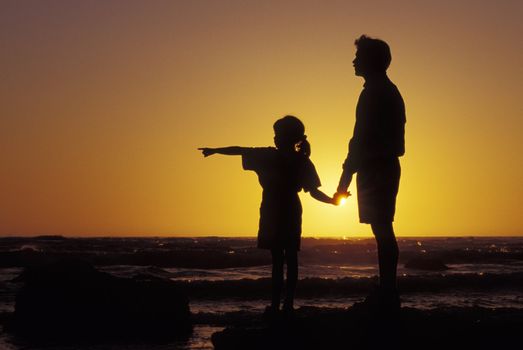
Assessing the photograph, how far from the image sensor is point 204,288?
1866 centimetres

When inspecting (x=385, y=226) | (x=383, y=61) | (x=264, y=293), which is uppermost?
(x=383, y=61)

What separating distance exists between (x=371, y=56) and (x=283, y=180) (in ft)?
5.23

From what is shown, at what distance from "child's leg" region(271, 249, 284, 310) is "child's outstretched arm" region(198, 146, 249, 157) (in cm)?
112

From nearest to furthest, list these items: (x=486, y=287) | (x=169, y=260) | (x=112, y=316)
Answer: (x=112, y=316) < (x=486, y=287) < (x=169, y=260)

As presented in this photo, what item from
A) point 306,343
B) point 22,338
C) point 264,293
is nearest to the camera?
point 306,343

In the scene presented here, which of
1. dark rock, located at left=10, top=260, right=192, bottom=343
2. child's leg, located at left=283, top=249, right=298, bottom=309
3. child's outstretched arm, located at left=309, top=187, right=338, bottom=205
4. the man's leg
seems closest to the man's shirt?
child's outstretched arm, located at left=309, top=187, right=338, bottom=205

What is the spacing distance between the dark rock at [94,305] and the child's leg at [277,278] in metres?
4.12

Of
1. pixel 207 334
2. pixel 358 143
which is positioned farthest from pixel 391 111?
pixel 207 334

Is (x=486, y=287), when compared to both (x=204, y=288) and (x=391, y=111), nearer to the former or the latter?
(x=204, y=288)

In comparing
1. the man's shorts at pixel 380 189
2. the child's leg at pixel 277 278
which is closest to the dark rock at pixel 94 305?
the child's leg at pixel 277 278

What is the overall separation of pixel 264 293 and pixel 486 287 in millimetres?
7607

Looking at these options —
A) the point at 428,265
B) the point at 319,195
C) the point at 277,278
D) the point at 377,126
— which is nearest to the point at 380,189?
the point at 377,126

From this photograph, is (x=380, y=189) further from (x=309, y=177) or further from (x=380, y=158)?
(x=309, y=177)

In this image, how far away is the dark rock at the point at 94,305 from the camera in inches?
421
